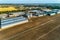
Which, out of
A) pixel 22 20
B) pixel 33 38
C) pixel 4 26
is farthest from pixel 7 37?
pixel 22 20

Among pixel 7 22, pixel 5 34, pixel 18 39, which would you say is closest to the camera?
pixel 18 39

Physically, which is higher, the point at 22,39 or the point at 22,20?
the point at 22,39

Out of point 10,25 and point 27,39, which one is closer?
point 27,39

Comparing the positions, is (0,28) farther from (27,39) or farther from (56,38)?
(56,38)

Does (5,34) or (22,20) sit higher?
(5,34)

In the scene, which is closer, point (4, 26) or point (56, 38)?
point (56, 38)

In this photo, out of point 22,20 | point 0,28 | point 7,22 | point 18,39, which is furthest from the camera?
point 22,20

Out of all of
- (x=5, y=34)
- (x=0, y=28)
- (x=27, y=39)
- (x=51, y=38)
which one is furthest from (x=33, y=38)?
(x=0, y=28)

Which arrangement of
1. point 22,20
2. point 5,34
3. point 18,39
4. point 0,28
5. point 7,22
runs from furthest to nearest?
point 22,20 < point 7,22 < point 0,28 < point 5,34 < point 18,39

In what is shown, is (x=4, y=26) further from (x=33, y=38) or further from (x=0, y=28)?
(x=33, y=38)
